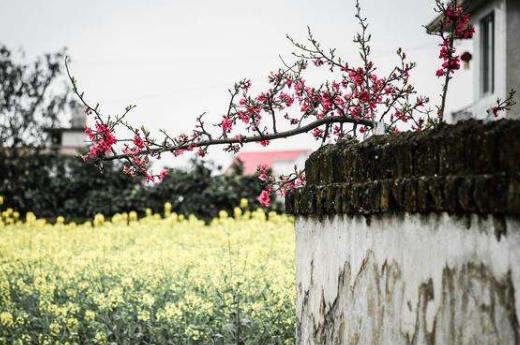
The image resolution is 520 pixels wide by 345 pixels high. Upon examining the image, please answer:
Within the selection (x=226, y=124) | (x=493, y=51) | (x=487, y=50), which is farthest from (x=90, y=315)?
(x=487, y=50)

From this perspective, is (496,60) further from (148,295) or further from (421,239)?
(421,239)

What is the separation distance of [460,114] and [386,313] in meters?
12.4

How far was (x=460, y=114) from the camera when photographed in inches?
580

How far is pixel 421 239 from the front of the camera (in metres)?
2.69

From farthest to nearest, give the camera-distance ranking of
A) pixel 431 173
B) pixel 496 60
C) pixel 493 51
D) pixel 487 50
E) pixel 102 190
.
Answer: pixel 102 190
pixel 487 50
pixel 493 51
pixel 496 60
pixel 431 173

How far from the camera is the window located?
14523 mm

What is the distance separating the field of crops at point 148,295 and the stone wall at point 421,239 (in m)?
2.13

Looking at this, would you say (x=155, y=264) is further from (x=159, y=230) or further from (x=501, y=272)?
(x=501, y=272)

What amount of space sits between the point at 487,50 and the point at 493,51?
0.34 m

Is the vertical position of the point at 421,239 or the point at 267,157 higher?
the point at 267,157

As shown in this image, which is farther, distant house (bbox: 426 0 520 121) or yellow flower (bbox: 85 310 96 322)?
distant house (bbox: 426 0 520 121)

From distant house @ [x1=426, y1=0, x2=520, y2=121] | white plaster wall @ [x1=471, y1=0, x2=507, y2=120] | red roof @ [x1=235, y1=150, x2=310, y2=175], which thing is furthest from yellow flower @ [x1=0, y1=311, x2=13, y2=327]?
red roof @ [x1=235, y1=150, x2=310, y2=175]

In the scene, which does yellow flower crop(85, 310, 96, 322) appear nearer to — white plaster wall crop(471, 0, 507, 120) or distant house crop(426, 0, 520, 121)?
distant house crop(426, 0, 520, 121)

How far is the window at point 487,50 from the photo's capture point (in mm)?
14523
